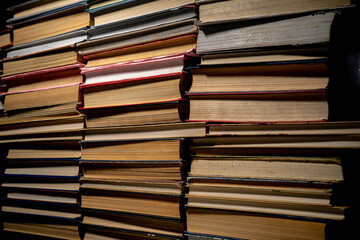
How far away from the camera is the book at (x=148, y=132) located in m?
0.95

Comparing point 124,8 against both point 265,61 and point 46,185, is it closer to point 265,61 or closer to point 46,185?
point 265,61

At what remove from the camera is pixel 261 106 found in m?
0.88

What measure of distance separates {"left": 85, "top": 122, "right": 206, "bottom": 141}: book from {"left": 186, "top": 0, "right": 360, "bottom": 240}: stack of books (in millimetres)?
45

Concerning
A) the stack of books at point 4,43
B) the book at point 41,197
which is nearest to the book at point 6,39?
the stack of books at point 4,43

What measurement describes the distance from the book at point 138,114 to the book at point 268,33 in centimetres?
23

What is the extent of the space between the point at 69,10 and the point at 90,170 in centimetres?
72

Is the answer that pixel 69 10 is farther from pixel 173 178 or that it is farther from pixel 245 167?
pixel 245 167

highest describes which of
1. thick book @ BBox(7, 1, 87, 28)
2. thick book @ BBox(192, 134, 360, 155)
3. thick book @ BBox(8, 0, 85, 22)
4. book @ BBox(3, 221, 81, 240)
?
thick book @ BBox(8, 0, 85, 22)

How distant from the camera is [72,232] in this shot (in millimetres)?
1178

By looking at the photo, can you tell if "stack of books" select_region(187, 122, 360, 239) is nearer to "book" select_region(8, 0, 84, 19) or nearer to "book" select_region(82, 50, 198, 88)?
"book" select_region(82, 50, 198, 88)

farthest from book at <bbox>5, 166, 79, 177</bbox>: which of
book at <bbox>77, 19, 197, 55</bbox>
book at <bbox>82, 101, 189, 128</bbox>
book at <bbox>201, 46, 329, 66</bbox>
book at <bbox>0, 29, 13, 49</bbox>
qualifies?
book at <bbox>201, 46, 329, 66</bbox>

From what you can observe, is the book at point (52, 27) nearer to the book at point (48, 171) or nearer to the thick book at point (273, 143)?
the book at point (48, 171)

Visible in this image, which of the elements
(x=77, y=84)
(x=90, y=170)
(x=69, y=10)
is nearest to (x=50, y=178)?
(x=90, y=170)

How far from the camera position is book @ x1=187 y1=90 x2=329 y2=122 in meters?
0.82
